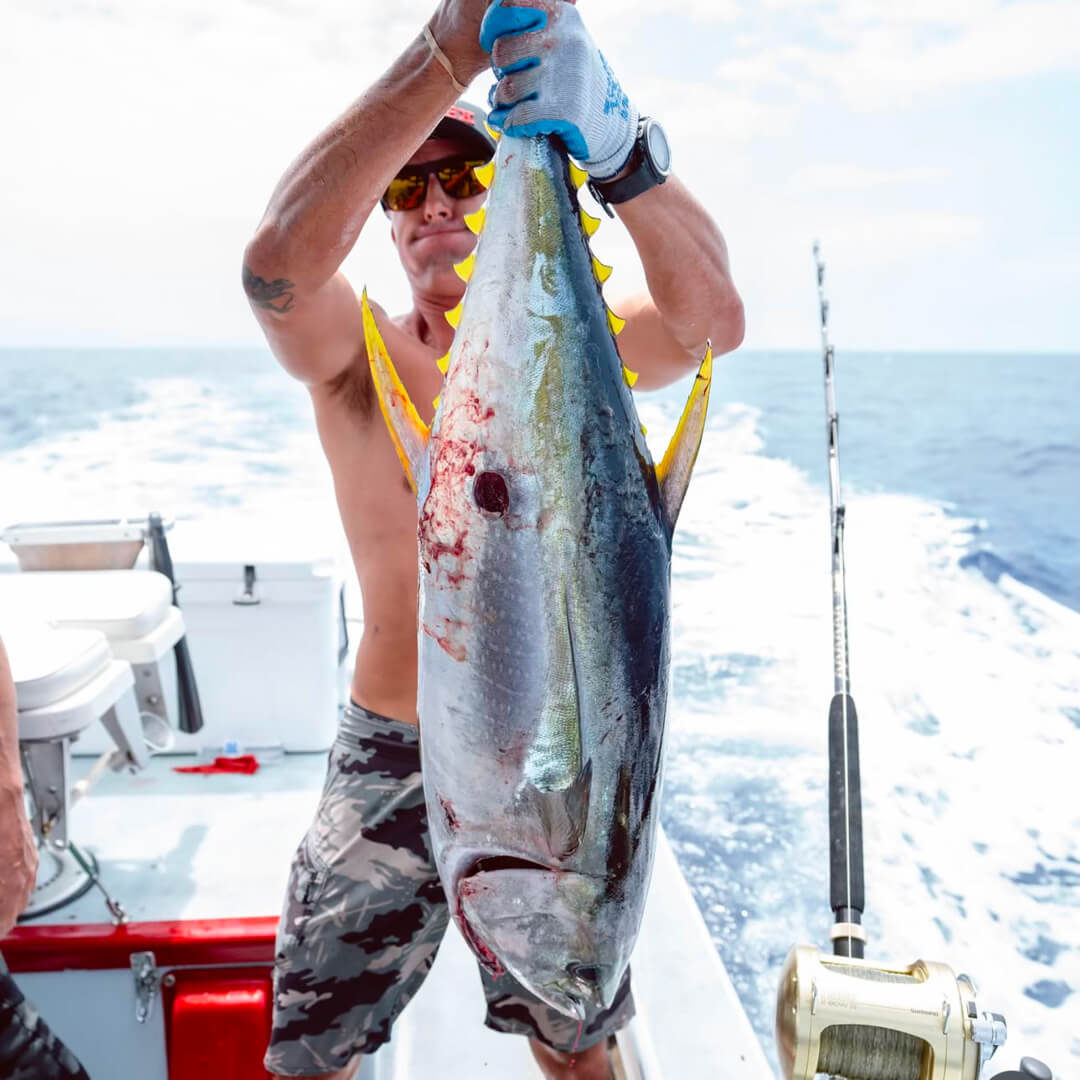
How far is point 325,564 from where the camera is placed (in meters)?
3.09

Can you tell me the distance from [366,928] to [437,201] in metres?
1.31

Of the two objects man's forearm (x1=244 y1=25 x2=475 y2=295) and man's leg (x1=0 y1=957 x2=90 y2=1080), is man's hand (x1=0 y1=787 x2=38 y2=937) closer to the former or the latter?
man's leg (x1=0 y1=957 x2=90 y2=1080)

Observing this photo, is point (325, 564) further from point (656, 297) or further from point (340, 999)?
Answer: point (656, 297)

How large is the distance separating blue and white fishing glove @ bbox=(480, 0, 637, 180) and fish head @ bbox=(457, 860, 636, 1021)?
0.71 meters

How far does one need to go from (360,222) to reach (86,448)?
1143 cm

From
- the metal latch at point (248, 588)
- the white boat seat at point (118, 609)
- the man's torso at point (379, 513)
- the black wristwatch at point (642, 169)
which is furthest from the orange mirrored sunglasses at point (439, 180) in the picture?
the metal latch at point (248, 588)

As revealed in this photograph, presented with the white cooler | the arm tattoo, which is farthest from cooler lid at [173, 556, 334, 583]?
the arm tattoo

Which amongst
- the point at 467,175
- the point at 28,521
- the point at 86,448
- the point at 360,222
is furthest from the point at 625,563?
the point at 86,448

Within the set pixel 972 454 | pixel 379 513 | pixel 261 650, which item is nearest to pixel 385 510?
pixel 379 513

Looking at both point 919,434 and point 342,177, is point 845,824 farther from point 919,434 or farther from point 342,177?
point 919,434

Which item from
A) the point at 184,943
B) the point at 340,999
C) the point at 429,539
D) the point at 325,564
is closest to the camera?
the point at 429,539

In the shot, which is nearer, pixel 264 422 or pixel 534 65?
pixel 534 65

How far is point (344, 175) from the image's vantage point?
3.52ft

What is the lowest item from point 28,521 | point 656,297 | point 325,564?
point 325,564
